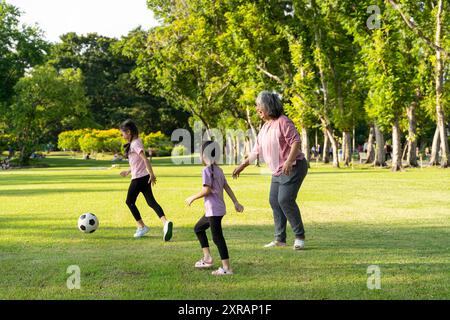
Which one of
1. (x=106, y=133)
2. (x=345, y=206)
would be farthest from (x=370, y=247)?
(x=106, y=133)

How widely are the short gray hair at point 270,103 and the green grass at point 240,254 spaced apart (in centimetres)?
196

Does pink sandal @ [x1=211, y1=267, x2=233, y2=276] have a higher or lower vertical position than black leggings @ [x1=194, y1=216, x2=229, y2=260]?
lower

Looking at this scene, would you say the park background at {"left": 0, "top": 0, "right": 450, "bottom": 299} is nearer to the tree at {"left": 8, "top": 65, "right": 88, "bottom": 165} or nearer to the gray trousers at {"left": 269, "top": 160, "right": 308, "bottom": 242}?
the tree at {"left": 8, "top": 65, "right": 88, "bottom": 165}

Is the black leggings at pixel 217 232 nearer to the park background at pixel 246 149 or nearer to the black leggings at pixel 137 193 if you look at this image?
the park background at pixel 246 149

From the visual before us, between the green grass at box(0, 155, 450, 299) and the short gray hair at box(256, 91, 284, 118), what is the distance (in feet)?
6.42

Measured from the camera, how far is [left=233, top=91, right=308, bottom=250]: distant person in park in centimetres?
919

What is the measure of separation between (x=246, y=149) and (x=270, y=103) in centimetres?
5931

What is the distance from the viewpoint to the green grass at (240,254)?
6.74 m

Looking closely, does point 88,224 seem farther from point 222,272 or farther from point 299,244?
point 222,272

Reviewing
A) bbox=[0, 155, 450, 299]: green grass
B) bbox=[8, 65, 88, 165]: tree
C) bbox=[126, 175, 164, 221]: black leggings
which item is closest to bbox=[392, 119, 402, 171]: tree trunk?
bbox=[0, 155, 450, 299]: green grass
